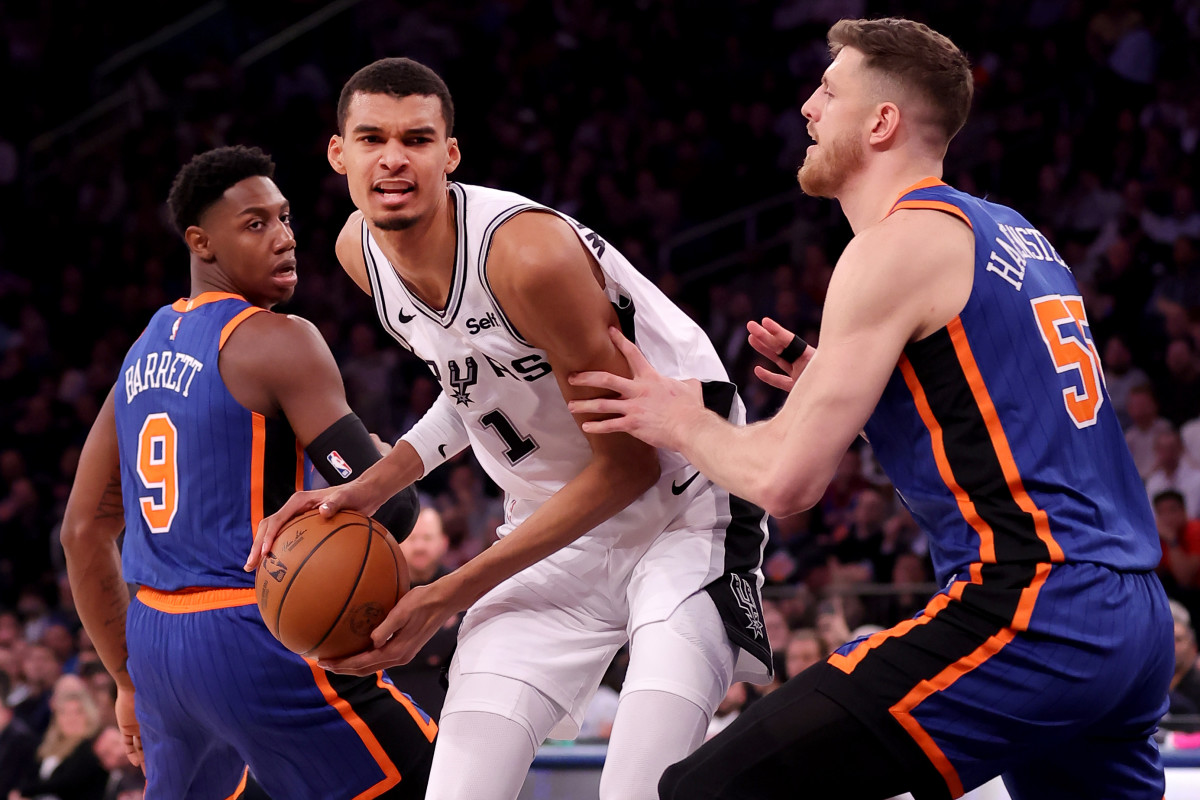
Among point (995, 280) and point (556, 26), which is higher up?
point (995, 280)

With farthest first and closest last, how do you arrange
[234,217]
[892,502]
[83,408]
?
[83,408]
[892,502]
[234,217]

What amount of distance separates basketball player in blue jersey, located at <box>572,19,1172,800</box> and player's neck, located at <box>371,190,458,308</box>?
0.97 metres

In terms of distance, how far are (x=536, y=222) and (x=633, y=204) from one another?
822 centimetres

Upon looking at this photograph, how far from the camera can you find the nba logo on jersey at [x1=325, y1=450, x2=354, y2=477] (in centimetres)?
320

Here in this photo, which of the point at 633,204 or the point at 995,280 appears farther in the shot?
the point at 633,204

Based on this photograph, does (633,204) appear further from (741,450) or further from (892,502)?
(741,450)

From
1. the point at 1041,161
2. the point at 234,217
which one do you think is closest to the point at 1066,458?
the point at 234,217

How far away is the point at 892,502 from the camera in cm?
741

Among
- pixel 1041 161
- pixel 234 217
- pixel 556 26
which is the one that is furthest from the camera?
pixel 556 26

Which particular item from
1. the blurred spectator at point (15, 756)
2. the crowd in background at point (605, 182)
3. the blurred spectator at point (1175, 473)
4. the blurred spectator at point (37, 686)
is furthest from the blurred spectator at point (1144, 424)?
the blurred spectator at point (37, 686)

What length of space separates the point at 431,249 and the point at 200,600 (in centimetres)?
105

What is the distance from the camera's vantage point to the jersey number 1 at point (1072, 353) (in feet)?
7.61

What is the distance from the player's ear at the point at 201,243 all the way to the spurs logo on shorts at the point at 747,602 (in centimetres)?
169

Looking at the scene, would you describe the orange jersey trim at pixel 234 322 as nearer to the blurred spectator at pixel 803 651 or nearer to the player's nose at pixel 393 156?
the player's nose at pixel 393 156
